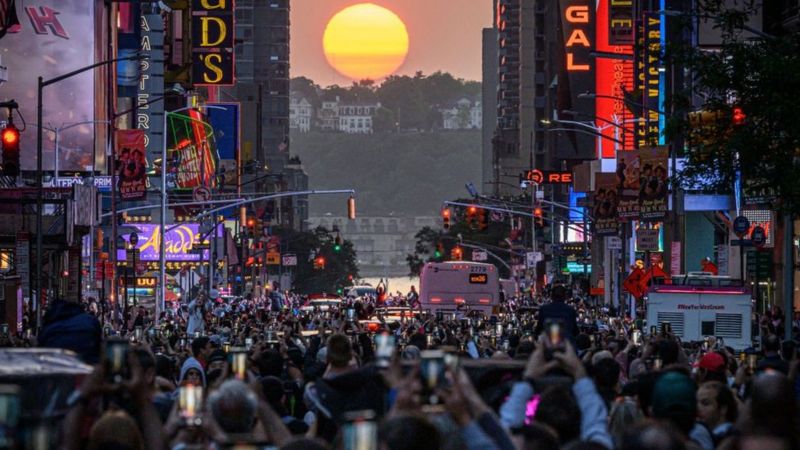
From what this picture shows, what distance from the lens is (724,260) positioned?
70500 millimetres

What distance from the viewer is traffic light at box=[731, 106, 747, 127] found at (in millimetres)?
31781

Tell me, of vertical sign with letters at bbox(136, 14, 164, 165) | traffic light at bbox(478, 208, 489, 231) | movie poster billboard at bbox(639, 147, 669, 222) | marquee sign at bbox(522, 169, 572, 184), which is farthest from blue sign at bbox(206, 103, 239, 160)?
movie poster billboard at bbox(639, 147, 669, 222)

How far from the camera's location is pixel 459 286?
69375mm

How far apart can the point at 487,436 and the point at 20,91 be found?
7989cm

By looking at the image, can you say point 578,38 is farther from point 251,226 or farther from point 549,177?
point 251,226

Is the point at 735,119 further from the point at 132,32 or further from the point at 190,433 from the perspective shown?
the point at 132,32

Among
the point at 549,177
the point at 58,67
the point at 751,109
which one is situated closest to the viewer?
the point at 751,109

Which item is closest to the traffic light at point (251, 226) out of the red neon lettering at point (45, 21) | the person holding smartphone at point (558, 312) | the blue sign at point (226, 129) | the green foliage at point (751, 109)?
the blue sign at point (226, 129)

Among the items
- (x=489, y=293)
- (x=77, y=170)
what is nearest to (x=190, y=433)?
(x=489, y=293)

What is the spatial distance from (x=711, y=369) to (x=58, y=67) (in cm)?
7370

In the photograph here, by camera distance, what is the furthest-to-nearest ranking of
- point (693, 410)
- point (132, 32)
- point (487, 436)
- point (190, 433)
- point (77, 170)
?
point (132, 32), point (77, 170), point (693, 410), point (190, 433), point (487, 436)

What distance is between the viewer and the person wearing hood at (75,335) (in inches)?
588

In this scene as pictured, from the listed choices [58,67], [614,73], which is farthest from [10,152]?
[614,73]

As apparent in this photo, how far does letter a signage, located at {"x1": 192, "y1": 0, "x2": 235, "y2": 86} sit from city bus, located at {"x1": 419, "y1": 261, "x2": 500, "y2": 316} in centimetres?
5096
